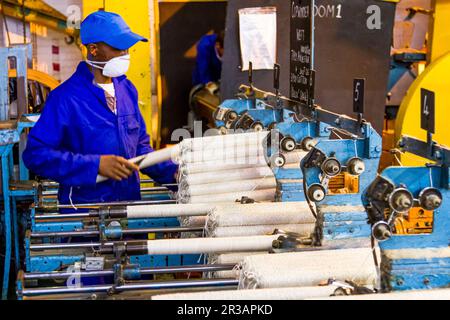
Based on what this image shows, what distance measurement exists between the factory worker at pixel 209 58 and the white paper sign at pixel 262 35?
11.8 ft

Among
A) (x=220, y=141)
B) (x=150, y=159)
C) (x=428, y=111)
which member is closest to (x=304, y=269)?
(x=428, y=111)

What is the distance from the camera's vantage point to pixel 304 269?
3.23 m

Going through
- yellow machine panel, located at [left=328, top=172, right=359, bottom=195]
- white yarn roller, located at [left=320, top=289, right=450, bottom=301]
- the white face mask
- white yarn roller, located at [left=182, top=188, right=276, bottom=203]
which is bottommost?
white yarn roller, located at [left=320, top=289, right=450, bottom=301]

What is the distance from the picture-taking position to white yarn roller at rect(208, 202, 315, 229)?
3980mm

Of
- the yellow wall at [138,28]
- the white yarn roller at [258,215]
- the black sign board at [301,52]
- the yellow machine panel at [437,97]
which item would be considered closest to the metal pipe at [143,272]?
the white yarn roller at [258,215]

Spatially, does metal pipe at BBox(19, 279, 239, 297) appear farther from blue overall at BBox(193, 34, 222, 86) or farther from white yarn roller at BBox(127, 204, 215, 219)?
blue overall at BBox(193, 34, 222, 86)

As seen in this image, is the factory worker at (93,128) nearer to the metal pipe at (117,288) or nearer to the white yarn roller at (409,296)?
the metal pipe at (117,288)

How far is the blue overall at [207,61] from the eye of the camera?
11.2m

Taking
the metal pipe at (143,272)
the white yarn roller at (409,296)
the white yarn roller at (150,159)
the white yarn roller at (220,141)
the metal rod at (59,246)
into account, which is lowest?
the metal pipe at (143,272)

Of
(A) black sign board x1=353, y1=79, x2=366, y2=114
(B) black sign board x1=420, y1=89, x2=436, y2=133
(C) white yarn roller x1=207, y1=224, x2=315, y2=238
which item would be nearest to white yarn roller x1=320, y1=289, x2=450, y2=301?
(B) black sign board x1=420, y1=89, x2=436, y2=133

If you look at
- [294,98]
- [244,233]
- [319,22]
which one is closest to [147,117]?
[319,22]

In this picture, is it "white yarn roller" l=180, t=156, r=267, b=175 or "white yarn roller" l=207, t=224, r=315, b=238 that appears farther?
"white yarn roller" l=180, t=156, r=267, b=175

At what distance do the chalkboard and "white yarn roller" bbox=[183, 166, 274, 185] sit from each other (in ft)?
8.92

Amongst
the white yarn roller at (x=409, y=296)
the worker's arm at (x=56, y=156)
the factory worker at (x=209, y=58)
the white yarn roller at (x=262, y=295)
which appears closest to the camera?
the white yarn roller at (x=409, y=296)
